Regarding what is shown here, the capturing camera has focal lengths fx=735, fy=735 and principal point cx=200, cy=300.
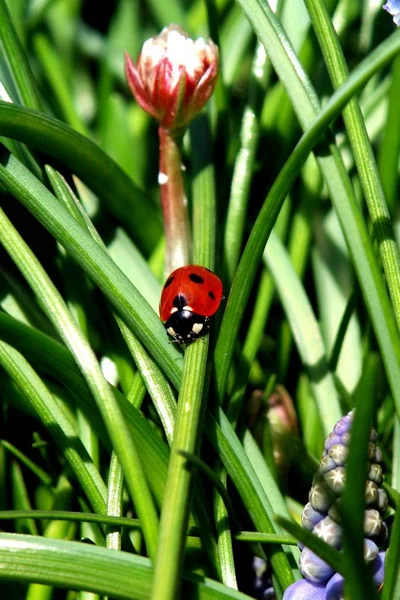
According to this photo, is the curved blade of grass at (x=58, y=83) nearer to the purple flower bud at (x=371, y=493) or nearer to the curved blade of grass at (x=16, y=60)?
the curved blade of grass at (x=16, y=60)

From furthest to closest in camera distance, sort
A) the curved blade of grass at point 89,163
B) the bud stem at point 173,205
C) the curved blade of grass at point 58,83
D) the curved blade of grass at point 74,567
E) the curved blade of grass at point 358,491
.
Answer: the curved blade of grass at point 58,83 → the bud stem at point 173,205 → the curved blade of grass at point 89,163 → the curved blade of grass at point 74,567 → the curved blade of grass at point 358,491

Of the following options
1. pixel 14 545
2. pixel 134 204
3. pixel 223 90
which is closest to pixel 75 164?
pixel 134 204

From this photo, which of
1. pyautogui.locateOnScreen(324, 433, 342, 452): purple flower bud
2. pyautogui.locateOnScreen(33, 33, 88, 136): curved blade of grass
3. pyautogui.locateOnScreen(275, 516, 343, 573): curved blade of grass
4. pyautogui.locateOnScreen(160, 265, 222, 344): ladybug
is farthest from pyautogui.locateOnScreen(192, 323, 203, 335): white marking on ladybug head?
pyautogui.locateOnScreen(33, 33, 88, 136): curved blade of grass

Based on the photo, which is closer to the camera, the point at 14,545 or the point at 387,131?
the point at 14,545

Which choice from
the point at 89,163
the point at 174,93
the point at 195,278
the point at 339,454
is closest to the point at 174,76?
the point at 174,93

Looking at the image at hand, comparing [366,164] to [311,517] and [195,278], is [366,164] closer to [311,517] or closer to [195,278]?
[195,278]

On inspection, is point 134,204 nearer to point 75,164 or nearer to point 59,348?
point 75,164

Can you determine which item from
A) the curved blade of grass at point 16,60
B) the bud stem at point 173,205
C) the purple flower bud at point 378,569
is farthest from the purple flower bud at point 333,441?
the curved blade of grass at point 16,60
